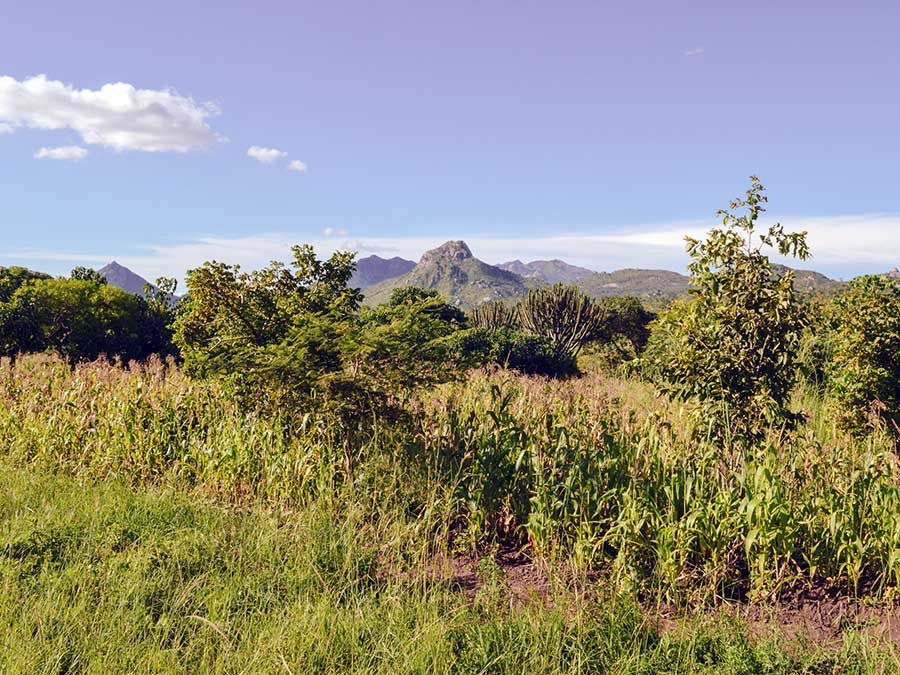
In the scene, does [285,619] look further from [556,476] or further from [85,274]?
[85,274]

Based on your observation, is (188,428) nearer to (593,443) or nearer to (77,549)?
(77,549)

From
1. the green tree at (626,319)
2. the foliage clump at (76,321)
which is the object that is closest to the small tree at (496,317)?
the green tree at (626,319)

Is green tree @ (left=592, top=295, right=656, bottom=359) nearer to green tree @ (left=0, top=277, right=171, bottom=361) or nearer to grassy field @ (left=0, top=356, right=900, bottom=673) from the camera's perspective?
green tree @ (left=0, top=277, right=171, bottom=361)

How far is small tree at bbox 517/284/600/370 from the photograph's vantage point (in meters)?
29.2

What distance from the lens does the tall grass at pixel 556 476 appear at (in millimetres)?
4246

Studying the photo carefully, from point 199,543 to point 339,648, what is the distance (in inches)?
65.6

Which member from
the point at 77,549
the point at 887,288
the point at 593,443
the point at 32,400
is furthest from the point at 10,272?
the point at 887,288

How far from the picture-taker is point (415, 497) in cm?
534

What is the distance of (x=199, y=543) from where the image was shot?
4504 mm

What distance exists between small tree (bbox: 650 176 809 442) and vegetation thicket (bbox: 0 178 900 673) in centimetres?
2

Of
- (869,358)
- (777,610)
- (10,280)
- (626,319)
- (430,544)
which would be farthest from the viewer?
(626,319)

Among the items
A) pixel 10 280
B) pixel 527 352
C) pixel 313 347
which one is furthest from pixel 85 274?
pixel 313 347

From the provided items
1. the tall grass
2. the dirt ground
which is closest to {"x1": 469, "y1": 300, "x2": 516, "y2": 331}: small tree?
the tall grass

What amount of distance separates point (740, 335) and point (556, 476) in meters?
2.44
